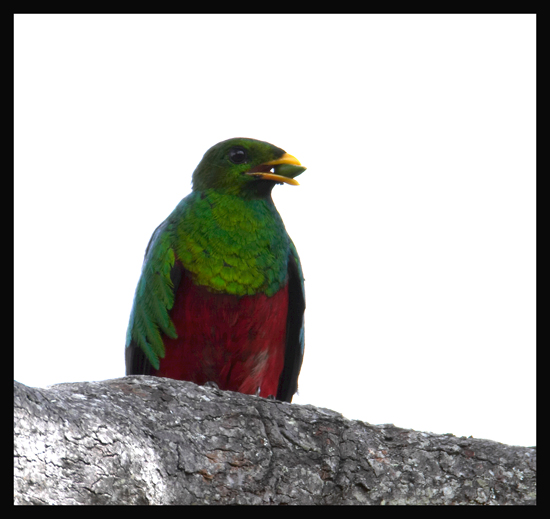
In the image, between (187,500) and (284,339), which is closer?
(187,500)

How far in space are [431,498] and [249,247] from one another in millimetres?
2150

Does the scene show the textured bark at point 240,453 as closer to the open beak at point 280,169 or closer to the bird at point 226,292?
the bird at point 226,292

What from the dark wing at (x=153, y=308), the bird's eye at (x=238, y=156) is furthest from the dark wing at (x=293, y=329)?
the dark wing at (x=153, y=308)

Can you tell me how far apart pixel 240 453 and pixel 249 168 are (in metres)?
2.53

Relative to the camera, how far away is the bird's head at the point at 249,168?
17.3 feet

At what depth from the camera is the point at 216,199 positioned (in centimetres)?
522

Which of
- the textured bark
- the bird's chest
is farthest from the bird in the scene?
the textured bark

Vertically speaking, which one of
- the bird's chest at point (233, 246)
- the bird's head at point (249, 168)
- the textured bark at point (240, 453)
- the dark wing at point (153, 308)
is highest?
the bird's head at point (249, 168)

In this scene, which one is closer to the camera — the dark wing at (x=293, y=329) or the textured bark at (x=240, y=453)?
the textured bark at (x=240, y=453)

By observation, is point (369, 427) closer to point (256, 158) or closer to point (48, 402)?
point (48, 402)

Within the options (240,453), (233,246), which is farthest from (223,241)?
(240,453)

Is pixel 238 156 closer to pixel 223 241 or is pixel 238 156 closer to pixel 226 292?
pixel 223 241

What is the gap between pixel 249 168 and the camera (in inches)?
211

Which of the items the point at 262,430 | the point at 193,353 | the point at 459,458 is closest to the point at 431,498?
the point at 459,458
